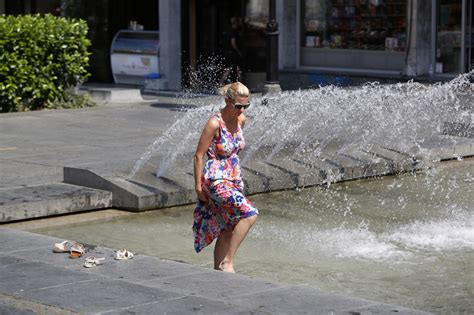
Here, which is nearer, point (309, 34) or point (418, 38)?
point (418, 38)

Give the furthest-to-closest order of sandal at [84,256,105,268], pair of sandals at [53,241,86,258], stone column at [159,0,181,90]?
1. stone column at [159,0,181,90]
2. pair of sandals at [53,241,86,258]
3. sandal at [84,256,105,268]

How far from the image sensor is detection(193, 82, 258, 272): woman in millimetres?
8242

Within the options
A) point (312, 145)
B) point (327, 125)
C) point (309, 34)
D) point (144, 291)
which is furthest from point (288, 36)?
point (144, 291)

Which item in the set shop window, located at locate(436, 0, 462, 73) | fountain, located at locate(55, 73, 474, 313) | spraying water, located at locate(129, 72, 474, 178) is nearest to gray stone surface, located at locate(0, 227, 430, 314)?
fountain, located at locate(55, 73, 474, 313)

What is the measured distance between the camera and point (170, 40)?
26.2 metres

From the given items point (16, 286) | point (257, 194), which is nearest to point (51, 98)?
point (257, 194)

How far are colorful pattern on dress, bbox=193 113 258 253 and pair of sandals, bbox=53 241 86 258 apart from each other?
0.91 metres

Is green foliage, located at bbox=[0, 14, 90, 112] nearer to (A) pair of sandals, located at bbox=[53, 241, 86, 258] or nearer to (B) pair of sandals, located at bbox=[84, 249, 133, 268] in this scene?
(A) pair of sandals, located at bbox=[53, 241, 86, 258]

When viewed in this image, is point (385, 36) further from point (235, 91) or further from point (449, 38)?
point (235, 91)

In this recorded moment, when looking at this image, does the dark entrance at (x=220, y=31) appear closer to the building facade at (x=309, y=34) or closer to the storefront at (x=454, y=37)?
the building facade at (x=309, y=34)

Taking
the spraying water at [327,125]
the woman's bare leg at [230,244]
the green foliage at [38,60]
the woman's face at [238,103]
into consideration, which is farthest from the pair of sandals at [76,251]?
the green foliage at [38,60]

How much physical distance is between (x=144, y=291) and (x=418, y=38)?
1648 centimetres

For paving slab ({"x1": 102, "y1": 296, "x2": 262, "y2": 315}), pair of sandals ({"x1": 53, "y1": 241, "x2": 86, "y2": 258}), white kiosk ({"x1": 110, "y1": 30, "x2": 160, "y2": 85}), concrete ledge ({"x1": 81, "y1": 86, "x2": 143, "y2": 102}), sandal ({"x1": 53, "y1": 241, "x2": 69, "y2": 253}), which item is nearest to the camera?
paving slab ({"x1": 102, "y1": 296, "x2": 262, "y2": 315})

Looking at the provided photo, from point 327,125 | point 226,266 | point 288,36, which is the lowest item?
point 226,266
